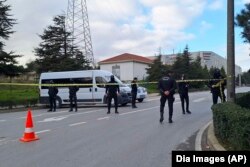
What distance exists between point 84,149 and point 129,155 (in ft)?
4.15

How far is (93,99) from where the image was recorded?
25453 millimetres

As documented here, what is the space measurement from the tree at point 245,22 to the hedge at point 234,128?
5.19 metres

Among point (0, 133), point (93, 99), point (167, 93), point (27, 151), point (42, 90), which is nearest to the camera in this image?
point (27, 151)

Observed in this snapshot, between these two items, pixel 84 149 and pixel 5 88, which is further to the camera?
pixel 5 88

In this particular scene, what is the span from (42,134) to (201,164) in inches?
302

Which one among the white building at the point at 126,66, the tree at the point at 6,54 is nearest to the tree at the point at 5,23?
the tree at the point at 6,54

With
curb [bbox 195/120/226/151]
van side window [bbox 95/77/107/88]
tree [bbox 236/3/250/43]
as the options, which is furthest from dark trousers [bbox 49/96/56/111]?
curb [bbox 195/120/226/151]

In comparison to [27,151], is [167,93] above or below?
above

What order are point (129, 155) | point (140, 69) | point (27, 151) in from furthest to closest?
point (140, 69) → point (27, 151) → point (129, 155)

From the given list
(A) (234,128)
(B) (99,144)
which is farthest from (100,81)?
(A) (234,128)

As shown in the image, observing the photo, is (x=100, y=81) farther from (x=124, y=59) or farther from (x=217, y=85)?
(x=124, y=59)

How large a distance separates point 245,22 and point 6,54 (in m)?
24.6

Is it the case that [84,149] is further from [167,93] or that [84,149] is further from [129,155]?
[167,93]

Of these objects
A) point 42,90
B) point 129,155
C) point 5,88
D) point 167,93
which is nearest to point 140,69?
Answer: point 5,88
